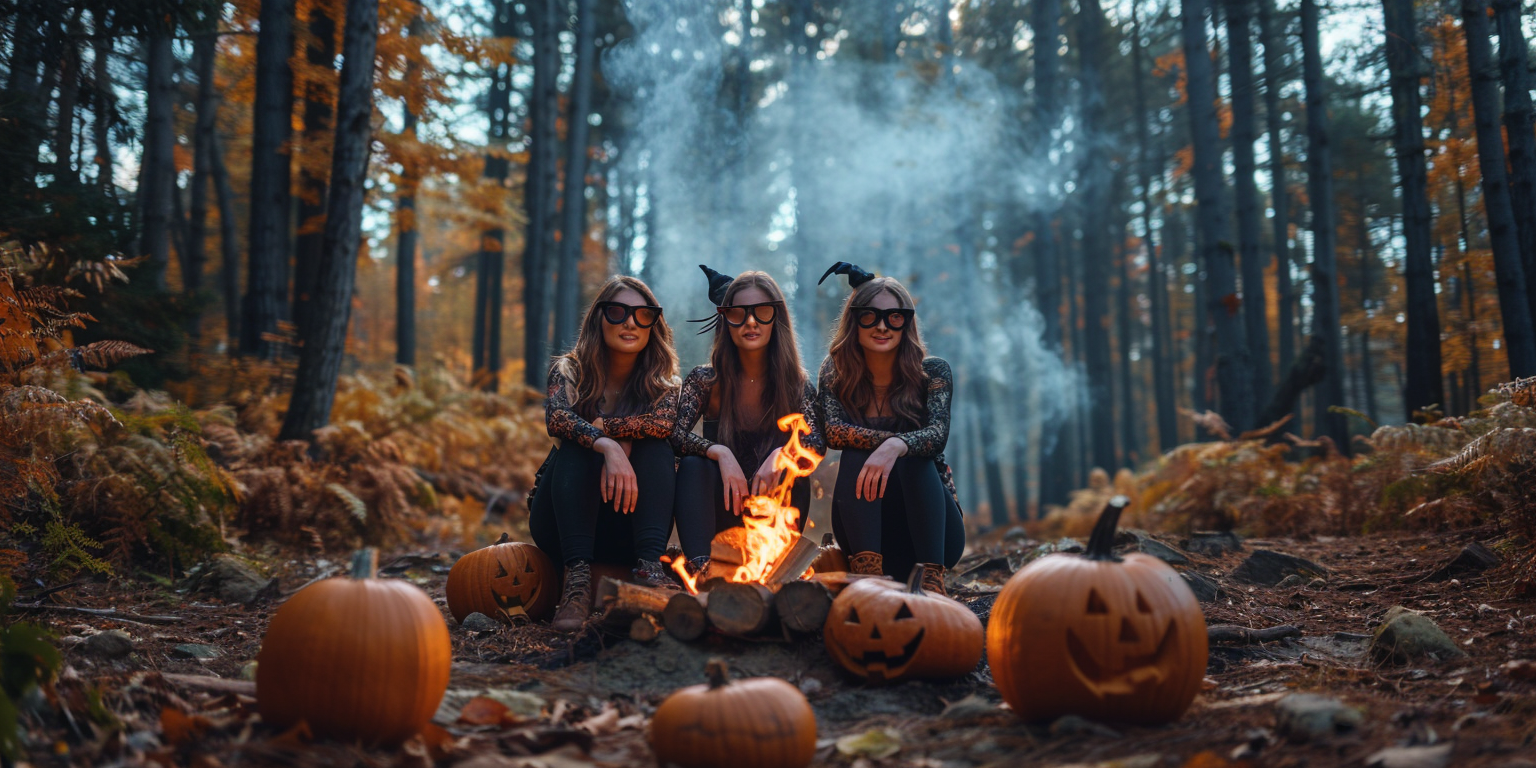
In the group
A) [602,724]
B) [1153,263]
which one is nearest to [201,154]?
[602,724]

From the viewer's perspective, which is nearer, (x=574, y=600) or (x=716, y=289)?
(x=574, y=600)

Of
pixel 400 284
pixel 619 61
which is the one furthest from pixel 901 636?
pixel 619 61

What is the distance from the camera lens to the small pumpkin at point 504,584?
13.6 feet

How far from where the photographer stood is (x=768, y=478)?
13.1 feet

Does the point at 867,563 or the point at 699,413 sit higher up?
the point at 699,413

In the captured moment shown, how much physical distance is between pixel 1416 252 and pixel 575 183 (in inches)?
472

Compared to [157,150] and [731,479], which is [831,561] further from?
[157,150]

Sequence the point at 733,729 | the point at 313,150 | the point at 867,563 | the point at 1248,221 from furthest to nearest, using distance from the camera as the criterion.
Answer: the point at 1248,221
the point at 313,150
the point at 867,563
the point at 733,729

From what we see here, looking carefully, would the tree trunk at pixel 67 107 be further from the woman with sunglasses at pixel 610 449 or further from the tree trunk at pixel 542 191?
the tree trunk at pixel 542 191

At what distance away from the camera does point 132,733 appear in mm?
2422

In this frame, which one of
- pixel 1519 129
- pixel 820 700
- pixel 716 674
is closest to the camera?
pixel 716 674

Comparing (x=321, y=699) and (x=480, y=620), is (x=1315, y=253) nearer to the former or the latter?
(x=480, y=620)

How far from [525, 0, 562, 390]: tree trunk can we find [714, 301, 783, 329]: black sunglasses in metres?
10.4

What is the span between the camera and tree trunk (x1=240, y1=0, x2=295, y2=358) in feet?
30.5
